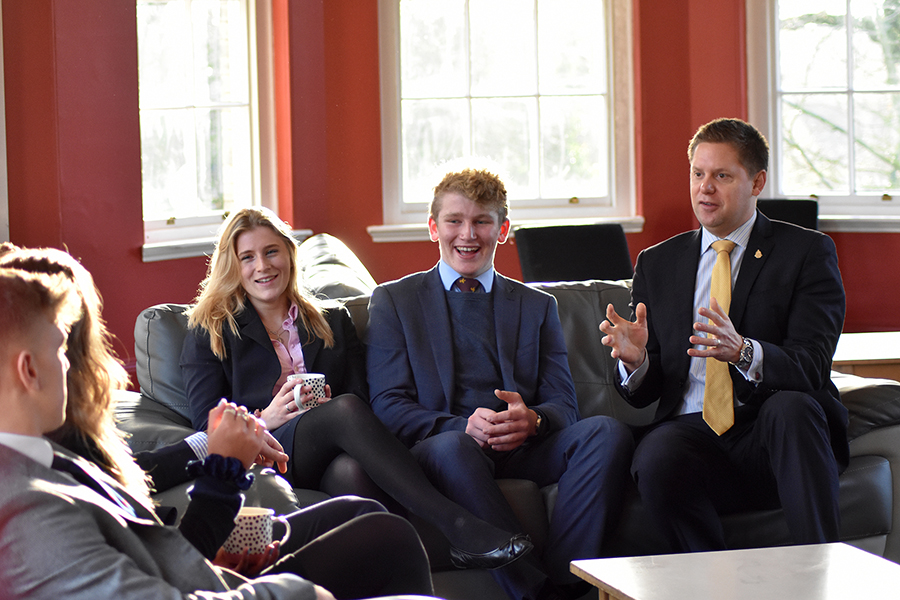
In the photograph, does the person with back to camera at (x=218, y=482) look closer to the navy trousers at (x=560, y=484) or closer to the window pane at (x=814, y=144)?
the navy trousers at (x=560, y=484)

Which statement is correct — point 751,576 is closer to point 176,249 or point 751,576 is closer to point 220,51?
point 176,249

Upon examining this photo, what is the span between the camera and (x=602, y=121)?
5.14 m

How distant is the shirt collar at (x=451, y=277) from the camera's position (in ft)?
8.25

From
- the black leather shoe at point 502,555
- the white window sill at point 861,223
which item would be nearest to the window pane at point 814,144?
the white window sill at point 861,223

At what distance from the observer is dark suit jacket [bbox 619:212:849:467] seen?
225cm

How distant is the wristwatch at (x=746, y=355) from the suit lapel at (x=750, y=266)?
7.1 inches

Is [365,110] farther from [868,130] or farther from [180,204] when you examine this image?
[868,130]

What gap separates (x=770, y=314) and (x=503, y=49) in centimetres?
310

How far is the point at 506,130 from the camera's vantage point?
5109 millimetres

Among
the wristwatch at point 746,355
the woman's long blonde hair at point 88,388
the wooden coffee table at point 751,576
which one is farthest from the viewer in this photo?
the wristwatch at point 746,355

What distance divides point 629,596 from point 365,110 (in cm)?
388

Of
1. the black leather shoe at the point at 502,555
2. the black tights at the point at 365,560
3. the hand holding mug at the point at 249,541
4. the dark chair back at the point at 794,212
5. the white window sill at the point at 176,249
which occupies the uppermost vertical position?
the dark chair back at the point at 794,212

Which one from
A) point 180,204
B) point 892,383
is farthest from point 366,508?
point 180,204

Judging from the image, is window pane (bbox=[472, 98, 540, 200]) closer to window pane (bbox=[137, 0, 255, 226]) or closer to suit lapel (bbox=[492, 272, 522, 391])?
window pane (bbox=[137, 0, 255, 226])
